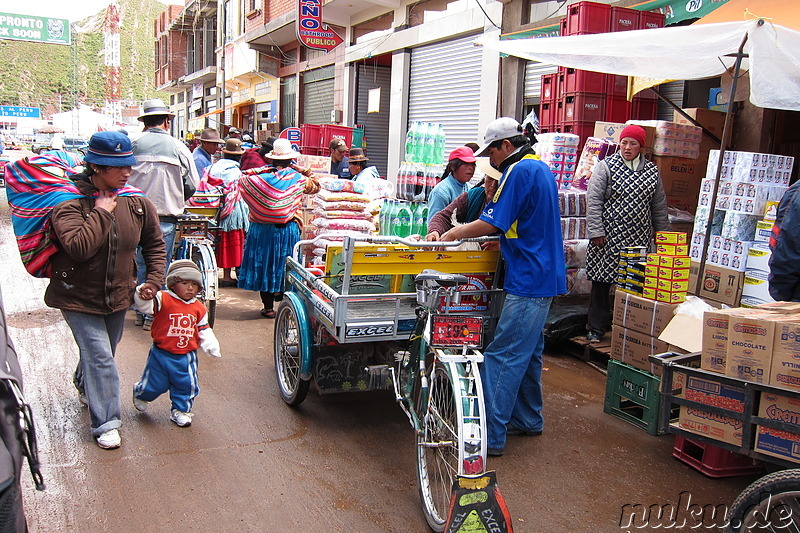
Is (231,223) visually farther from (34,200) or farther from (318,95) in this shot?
(318,95)

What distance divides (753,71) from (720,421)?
292cm

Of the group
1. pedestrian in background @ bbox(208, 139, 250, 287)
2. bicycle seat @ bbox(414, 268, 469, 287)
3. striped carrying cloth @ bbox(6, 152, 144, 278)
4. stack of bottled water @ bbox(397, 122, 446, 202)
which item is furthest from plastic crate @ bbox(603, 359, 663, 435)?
pedestrian in background @ bbox(208, 139, 250, 287)

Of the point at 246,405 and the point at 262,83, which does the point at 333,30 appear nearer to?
the point at 262,83

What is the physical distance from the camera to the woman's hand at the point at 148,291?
13.5ft

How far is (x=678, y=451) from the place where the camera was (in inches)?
168

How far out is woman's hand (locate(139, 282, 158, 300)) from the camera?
4105 mm

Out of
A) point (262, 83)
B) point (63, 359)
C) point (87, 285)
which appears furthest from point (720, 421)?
point (262, 83)

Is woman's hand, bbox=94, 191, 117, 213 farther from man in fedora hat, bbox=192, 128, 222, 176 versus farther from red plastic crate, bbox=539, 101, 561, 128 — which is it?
red plastic crate, bbox=539, 101, 561, 128

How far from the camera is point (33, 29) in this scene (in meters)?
34.8

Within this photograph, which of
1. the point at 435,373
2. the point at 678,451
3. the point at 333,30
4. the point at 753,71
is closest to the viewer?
the point at 435,373

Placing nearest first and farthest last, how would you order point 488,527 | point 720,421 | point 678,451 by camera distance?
point 488,527 < point 720,421 < point 678,451

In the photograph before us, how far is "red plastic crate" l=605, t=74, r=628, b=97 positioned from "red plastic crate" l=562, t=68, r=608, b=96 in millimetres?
68

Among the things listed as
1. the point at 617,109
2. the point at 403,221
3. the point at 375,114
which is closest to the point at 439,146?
the point at 403,221

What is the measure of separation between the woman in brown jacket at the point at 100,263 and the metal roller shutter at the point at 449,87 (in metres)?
9.22
